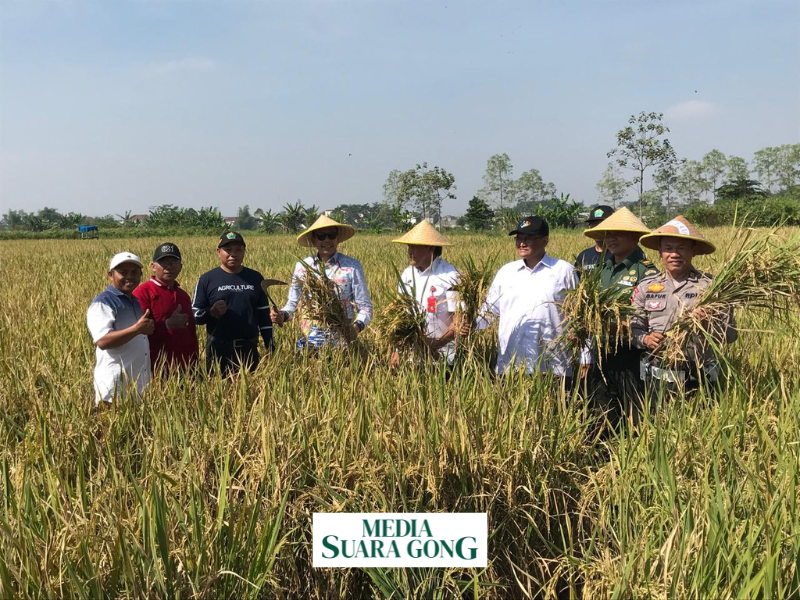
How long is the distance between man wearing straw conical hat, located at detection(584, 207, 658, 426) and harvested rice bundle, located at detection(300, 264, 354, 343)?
4.89 feet

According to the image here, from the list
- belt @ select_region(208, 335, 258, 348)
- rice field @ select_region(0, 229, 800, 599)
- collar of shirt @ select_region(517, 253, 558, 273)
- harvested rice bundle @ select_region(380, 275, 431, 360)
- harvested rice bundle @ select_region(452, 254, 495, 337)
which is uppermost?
collar of shirt @ select_region(517, 253, 558, 273)

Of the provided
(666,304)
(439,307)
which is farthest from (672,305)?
(439,307)

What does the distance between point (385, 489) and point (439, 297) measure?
1.58m

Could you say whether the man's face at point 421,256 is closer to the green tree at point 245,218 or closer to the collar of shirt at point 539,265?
the collar of shirt at point 539,265

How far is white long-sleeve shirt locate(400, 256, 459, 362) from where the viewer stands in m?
3.37

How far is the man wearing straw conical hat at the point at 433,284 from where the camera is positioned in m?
3.34

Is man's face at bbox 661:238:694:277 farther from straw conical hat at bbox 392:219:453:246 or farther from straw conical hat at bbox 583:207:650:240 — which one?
straw conical hat at bbox 392:219:453:246

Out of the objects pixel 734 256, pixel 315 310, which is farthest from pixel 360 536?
pixel 734 256

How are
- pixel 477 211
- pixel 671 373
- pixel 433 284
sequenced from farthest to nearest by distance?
pixel 477 211, pixel 433 284, pixel 671 373

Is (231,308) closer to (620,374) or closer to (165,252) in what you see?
(165,252)

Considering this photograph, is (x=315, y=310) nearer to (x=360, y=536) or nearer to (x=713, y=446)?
(x=360, y=536)

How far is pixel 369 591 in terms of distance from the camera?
6.59ft

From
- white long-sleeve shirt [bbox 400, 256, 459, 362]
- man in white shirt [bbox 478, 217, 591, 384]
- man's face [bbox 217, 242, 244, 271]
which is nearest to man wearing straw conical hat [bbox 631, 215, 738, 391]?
man in white shirt [bbox 478, 217, 591, 384]

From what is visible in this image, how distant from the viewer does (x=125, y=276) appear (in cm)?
311
